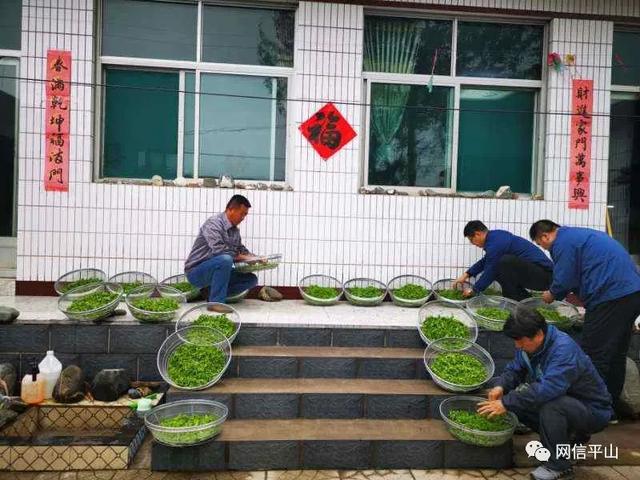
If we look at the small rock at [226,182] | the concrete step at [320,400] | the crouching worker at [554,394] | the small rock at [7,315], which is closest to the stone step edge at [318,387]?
the concrete step at [320,400]

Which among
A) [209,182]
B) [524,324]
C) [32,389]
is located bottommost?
[32,389]

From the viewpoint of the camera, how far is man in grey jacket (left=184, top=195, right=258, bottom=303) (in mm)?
5402

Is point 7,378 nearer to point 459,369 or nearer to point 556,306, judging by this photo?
point 459,369

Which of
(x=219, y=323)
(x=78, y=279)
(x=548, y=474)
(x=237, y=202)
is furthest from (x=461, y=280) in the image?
(x=78, y=279)

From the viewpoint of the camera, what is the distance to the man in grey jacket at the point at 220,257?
540 cm

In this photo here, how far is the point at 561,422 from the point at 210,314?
3.34 meters

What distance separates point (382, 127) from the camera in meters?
6.91

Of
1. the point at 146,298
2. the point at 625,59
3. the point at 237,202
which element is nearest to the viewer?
the point at 146,298

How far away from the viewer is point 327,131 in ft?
21.6

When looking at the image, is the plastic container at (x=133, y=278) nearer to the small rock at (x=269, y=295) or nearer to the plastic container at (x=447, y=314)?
the small rock at (x=269, y=295)

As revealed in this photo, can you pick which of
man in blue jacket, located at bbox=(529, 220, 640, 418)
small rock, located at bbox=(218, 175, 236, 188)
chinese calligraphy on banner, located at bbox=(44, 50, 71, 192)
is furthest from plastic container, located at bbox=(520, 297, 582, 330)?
chinese calligraphy on banner, located at bbox=(44, 50, 71, 192)

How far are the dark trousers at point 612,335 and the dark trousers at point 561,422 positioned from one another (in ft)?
2.93

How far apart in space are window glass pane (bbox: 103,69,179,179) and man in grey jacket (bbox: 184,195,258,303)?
5.09 feet

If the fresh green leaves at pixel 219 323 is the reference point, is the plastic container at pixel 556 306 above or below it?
above
